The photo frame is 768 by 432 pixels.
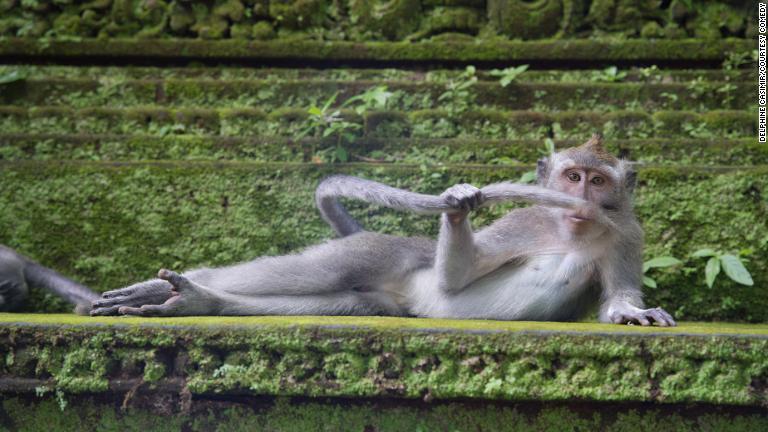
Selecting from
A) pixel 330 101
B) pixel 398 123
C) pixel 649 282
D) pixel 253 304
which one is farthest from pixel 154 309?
pixel 649 282

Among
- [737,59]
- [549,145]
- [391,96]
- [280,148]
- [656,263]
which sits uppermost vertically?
[737,59]

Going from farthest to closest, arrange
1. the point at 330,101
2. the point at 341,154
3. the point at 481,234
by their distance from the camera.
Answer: the point at 330,101
the point at 341,154
the point at 481,234

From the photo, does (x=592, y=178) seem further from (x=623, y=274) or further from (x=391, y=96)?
(x=391, y=96)

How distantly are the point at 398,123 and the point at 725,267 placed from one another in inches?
84.0

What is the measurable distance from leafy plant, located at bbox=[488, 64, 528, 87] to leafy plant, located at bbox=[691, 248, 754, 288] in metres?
1.69

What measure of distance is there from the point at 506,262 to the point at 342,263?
0.85 m

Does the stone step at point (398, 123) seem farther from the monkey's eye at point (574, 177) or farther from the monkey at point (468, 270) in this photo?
the monkey's eye at point (574, 177)

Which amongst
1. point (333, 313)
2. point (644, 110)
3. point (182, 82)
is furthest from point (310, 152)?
point (644, 110)

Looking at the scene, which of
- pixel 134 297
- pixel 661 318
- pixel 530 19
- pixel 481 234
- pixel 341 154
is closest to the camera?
pixel 661 318

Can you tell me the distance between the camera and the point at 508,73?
557 cm

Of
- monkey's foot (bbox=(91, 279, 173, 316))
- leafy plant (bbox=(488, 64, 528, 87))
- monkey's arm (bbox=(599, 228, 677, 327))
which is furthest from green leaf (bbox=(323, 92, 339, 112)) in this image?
monkey's arm (bbox=(599, 228, 677, 327))

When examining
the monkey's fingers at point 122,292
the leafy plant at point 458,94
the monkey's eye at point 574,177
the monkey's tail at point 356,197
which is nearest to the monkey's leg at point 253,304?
the monkey's fingers at point 122,292

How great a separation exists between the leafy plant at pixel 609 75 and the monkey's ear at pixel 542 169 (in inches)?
63.0

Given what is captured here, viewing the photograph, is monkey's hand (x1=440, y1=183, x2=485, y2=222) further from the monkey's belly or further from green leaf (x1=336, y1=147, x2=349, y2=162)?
green leaf (x1=336, y1=147, x2=349, y2=162)
